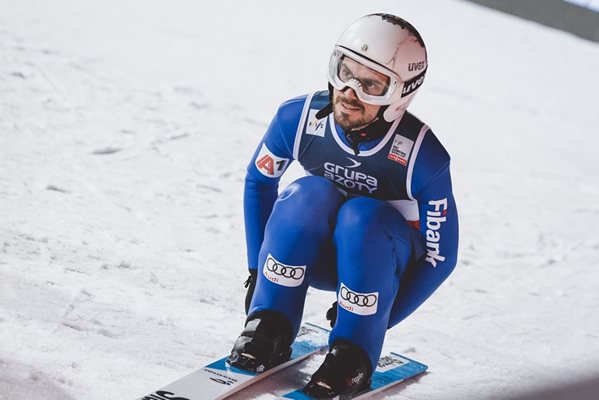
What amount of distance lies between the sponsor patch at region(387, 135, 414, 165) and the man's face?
0.31 ft

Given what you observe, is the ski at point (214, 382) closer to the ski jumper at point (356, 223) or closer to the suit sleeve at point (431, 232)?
the ski jumper at point (356, 223)

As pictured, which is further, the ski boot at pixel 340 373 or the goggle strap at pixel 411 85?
the goggle strap at pixel 411 85

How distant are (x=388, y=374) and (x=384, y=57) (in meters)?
0.91

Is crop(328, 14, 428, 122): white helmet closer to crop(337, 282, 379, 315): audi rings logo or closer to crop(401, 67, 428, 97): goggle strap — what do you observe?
crop(401, 67, 428, 97): goggle strap

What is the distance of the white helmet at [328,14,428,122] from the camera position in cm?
232

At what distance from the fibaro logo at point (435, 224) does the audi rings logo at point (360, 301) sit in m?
0.25

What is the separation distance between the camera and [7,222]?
10.8 feet

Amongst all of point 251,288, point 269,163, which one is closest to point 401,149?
point 269,163

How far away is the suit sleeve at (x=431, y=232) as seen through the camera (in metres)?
2.39

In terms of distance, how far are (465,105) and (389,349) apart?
16.3 ft

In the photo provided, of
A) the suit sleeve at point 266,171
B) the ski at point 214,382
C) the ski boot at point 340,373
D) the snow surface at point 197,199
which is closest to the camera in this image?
the ski at point 214,382

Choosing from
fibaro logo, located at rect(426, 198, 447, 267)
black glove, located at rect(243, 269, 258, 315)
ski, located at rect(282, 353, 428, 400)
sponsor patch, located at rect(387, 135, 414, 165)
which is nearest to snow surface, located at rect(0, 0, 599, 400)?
ski, located at rect(282, 353, 428, 400)

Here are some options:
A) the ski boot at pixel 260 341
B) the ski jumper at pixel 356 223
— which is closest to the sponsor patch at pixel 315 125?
the ski jumper at pixel 356 223

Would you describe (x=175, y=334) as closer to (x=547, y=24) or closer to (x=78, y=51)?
(x=78, y=51)
